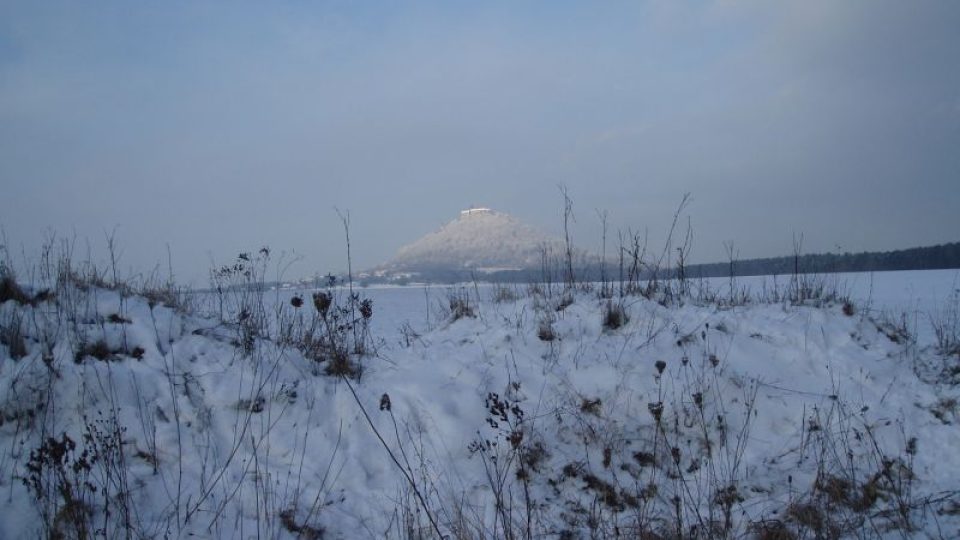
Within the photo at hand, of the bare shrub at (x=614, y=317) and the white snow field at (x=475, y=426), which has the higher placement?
the bare shrub at (x=614, y=317)

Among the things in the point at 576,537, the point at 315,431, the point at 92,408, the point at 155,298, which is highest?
the point at 155,298

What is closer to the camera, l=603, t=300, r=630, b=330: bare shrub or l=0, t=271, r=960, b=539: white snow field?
l=0, t=271, r=960, b=539: white snow field

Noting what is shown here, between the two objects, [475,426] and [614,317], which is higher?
[614,317]

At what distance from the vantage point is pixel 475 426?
13.9 feet

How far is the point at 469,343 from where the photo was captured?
563 centimetres

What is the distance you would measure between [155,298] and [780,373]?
6.23 meters

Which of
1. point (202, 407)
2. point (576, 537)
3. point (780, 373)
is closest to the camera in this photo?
point (576, 537)

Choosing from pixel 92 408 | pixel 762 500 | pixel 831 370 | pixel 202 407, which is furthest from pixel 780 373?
pixel 92 408

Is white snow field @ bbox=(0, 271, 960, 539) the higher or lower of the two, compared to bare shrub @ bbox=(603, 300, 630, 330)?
lower

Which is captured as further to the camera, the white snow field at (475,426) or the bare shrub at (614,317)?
the bare shrub at (614,317)

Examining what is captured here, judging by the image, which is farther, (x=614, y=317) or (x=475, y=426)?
(x=614, y=317)

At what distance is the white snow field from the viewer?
122 inches

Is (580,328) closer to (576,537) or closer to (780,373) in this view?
(780,373)

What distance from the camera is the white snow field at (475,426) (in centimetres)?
310
